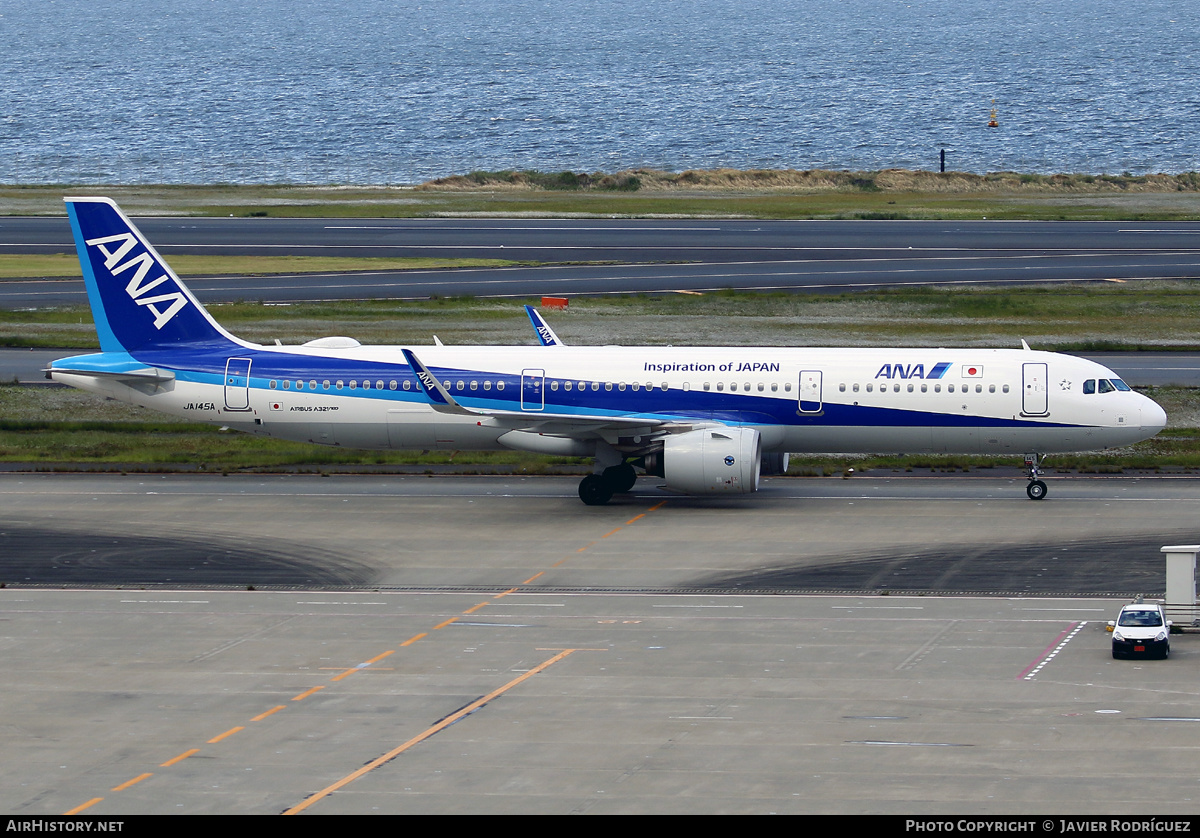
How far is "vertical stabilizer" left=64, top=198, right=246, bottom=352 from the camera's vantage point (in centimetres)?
5031

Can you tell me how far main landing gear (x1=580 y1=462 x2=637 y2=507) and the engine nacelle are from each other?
7.81 feet

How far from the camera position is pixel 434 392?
154 ft

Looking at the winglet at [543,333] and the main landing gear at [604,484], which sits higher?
the winglet at [543,333]

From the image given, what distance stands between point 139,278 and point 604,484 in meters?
16.7

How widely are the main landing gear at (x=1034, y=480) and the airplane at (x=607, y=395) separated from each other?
6 centimetres

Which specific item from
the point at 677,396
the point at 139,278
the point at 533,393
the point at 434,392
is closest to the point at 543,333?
the point at 533,393

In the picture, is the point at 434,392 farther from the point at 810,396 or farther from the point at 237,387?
the point at 810,396

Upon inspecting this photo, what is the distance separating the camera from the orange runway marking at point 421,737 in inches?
971

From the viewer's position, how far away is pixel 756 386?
49125 millimetres

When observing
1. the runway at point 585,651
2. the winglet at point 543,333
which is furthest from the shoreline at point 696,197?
the runway at point 585,651

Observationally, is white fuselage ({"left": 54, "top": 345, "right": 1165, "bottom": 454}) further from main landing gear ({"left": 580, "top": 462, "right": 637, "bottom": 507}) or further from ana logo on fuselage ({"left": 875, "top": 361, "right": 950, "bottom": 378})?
main landing gear ({"left": 580, "top": 462, "right": 637, "bottom": 507})

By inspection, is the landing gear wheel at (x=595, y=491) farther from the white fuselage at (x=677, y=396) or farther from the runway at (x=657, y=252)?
the runway at (x=657, y=252)

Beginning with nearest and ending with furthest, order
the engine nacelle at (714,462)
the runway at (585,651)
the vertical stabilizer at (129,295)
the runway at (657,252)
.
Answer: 1. the runway at (585,651)
2. the engine nacelle at (714,462)
3. the vertical stabilizer at (129,295)
4. the runway at (657,252)

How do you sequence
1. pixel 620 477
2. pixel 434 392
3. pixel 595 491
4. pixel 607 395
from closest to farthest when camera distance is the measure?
pixel 434 392, pixel 607 395, pixel 595 491, pixel 620 477
